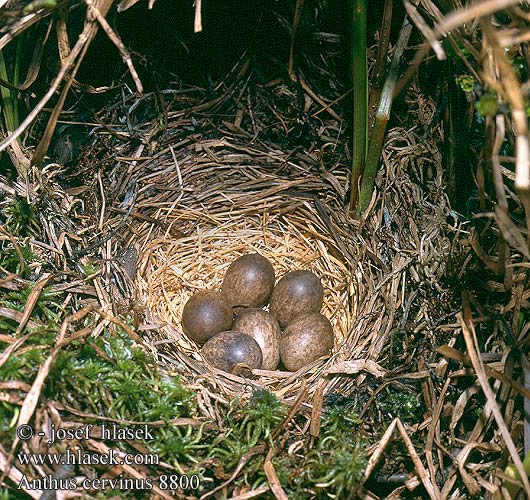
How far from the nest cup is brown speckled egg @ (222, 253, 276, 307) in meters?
0.19

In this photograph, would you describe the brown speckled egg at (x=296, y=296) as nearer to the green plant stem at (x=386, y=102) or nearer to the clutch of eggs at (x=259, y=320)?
the clutch of eggs at (x=259, y=320)

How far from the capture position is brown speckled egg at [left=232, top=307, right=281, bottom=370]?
102 inches

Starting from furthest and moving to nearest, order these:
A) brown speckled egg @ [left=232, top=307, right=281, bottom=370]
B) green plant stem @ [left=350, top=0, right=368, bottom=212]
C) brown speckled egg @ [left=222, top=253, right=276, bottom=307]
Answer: brown speckled egg @ [left=222, top=253, right=276, bottom=307] → brown speckled egg @ [left=232, top=307, right=281, bottom=370] → green plant stem @ [left=350, top=0, right=368, bottom=212]

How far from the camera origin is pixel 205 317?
259 cm

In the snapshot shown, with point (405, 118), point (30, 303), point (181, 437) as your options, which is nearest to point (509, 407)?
point (181, 437)

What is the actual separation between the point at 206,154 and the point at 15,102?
824mm

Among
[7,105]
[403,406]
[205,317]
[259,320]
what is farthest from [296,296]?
[7,105]

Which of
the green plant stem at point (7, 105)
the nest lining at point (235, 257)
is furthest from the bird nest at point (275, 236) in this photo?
the green plant stem at point (7, 105)

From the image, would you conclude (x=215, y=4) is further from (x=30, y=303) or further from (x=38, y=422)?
(x=38, y=422)

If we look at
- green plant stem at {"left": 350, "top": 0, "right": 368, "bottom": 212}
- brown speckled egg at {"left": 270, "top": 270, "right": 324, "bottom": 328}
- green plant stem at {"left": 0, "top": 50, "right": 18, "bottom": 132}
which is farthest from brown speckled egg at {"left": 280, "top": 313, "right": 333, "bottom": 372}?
green plant stem at {"left": 0, "top": 50, "right": 18, "bottom": 132}

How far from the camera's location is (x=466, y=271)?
210 cm

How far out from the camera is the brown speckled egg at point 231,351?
243cm

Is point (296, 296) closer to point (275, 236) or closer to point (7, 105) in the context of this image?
point (275, 236)

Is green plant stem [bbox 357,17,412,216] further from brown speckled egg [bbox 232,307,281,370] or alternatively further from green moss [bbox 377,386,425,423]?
green moss [bbox 377,386,425,423]
